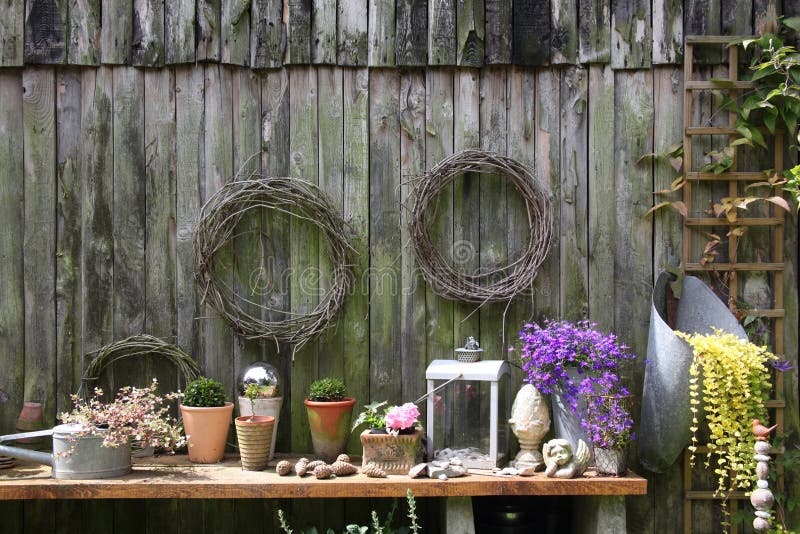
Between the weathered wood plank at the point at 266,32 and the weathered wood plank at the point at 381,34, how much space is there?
36cm

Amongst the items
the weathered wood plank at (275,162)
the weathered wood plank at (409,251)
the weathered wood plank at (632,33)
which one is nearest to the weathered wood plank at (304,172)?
the weathered wood plank at (275,162)

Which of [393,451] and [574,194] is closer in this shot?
[393,451]

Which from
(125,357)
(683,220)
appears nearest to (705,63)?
(683,220)

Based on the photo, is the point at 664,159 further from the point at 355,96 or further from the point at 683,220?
the point at 355,96

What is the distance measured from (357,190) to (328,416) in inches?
35.5

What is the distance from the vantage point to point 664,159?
292 centimetres

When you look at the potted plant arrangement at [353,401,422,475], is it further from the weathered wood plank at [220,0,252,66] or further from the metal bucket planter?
the weathered wood plank at [220,0,252,66]

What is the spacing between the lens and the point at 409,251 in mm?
2920

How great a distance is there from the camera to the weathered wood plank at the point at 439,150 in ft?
9.57

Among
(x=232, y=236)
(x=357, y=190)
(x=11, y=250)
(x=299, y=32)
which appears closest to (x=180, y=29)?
(x=299, y=32)

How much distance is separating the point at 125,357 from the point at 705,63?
260 centimetres

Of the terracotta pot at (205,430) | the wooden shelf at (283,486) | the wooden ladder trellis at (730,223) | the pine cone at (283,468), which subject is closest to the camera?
the wooden shelf at (283,486)

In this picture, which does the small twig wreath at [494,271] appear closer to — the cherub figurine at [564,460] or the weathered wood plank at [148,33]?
the cherub figurine at [564,460]

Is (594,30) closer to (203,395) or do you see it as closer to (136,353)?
(203,395)
